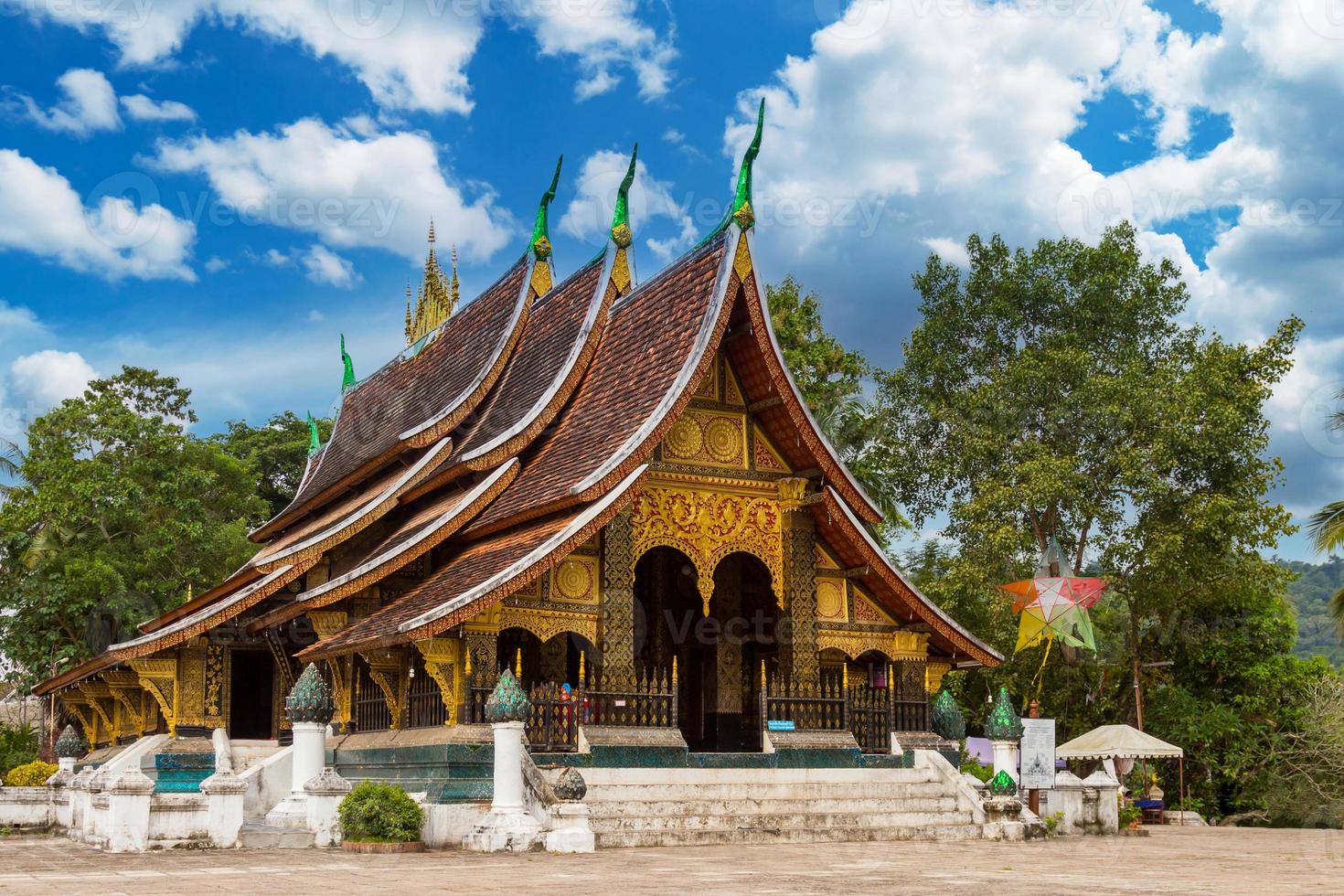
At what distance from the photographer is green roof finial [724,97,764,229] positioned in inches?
577

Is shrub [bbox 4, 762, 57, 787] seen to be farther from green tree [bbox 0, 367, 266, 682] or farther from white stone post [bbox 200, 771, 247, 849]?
white stone post [bbox 200, 771, 247, 849]

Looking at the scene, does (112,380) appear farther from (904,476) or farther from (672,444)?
(672,444)

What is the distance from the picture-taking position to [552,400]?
15.9 meters

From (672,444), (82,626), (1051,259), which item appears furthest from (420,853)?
(1051,259)

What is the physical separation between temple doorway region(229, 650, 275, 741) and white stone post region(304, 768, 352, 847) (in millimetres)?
7159

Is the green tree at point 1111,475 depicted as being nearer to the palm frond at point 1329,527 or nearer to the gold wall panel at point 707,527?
the palm frond at point 1329,527

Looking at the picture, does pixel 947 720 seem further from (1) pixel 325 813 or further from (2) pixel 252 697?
(2) pixel 252 697

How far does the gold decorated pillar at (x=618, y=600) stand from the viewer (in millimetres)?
13602

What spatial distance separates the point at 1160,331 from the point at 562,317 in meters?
16.4

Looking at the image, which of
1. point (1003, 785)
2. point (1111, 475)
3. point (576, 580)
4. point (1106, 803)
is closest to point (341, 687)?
point (576, 580)

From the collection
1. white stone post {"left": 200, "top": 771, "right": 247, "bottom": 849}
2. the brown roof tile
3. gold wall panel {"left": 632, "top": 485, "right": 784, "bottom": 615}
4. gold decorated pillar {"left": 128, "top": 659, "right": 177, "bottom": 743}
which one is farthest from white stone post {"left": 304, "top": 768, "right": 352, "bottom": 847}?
gold decorated pillar {"left": 128, "top": 659, "right": 177, "bottom": 743}

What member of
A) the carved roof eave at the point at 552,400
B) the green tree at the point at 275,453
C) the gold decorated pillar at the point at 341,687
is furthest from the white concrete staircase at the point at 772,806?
the green tree at the point at 275,453

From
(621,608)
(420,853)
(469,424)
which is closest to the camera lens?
(420,853)

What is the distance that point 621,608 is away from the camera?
13.8 metres
